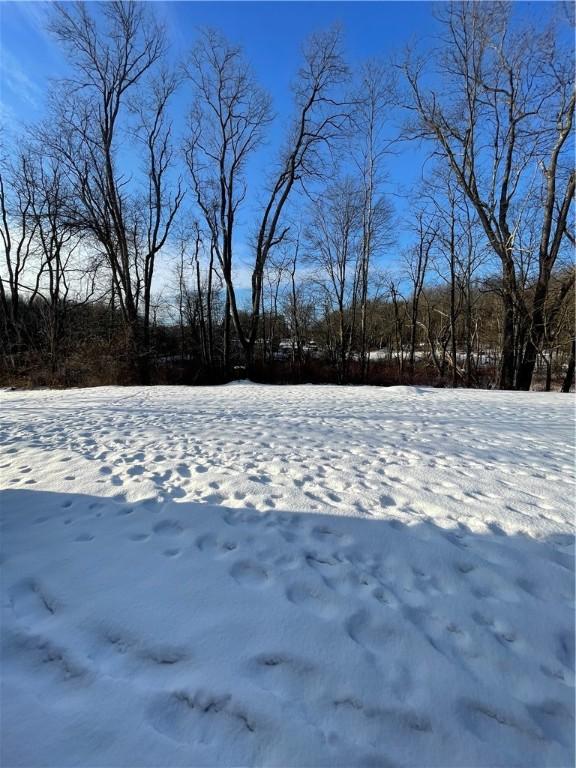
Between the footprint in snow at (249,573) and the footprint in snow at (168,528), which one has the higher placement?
the footprint in snow at (168,528)

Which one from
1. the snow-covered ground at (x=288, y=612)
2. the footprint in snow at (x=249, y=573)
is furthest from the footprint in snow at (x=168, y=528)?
the footprint in snow at (x=249, y=573)

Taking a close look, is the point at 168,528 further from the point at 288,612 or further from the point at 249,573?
the point at 288,612

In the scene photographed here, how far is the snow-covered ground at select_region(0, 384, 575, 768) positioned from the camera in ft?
4.52

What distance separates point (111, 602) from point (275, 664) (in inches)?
42.9

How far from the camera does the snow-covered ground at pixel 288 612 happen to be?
138 centimetres

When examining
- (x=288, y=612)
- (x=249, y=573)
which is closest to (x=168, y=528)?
(x=249, y=573)

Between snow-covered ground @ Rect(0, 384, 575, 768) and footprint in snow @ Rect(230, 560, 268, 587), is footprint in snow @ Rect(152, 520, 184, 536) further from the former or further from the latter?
footprint in snow @ Rect(230, 560, 268, 587)

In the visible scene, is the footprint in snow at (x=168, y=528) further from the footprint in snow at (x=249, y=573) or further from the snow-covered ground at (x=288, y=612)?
the footprint in snow at (x=249, y=573)

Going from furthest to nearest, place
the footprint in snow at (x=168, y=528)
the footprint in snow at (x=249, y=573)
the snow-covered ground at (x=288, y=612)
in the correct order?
the footprint in snow at (x=168, y=528), the footprint in snow at (x=249, y=573), the snow-covered ground at (x=288, y=612)

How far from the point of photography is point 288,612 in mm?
1957

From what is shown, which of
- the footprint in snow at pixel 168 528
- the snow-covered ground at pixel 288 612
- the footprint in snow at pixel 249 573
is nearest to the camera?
the snow-covered ground at pixel 288 612

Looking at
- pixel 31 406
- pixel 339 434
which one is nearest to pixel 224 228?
pixel 31 406

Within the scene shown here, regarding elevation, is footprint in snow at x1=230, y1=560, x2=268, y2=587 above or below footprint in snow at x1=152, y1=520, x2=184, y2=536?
below

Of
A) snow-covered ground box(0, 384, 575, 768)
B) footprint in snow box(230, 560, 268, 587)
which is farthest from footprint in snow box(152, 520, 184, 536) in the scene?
footprint in snow box(230, 560, 268, 587)
